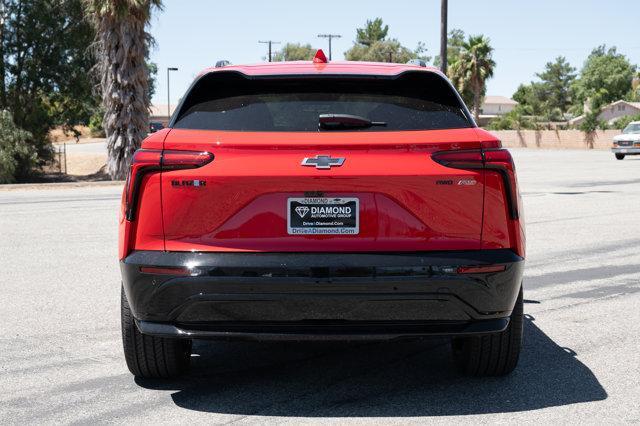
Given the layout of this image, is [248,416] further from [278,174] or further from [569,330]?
[569,330]

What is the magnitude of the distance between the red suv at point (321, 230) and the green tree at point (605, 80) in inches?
5125

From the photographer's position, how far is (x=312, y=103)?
14.7 feet

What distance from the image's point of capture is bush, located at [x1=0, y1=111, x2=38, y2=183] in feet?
102

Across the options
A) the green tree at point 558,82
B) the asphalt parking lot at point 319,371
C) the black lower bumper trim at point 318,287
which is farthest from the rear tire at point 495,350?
the green tree at point 558,82

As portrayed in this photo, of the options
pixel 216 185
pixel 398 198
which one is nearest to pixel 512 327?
pixel 398 198

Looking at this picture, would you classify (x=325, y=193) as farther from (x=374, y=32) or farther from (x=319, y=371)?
(x=374, y=32)

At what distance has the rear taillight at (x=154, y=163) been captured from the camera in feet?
13.8

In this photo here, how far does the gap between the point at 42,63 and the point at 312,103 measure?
119 ft

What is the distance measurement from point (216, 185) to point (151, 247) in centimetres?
46

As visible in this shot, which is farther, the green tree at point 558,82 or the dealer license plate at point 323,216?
the green tree at point 558,82

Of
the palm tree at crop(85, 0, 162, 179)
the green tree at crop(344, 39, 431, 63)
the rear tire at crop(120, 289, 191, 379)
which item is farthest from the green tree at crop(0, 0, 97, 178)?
the green tree at crop(344, 39, 431, 63)

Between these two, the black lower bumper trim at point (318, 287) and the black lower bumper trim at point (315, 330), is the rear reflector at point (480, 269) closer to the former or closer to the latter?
the black lower bumper trim at point (318, 287)

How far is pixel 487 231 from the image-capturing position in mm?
4246

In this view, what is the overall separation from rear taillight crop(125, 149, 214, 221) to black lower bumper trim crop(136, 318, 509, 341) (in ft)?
2.05
